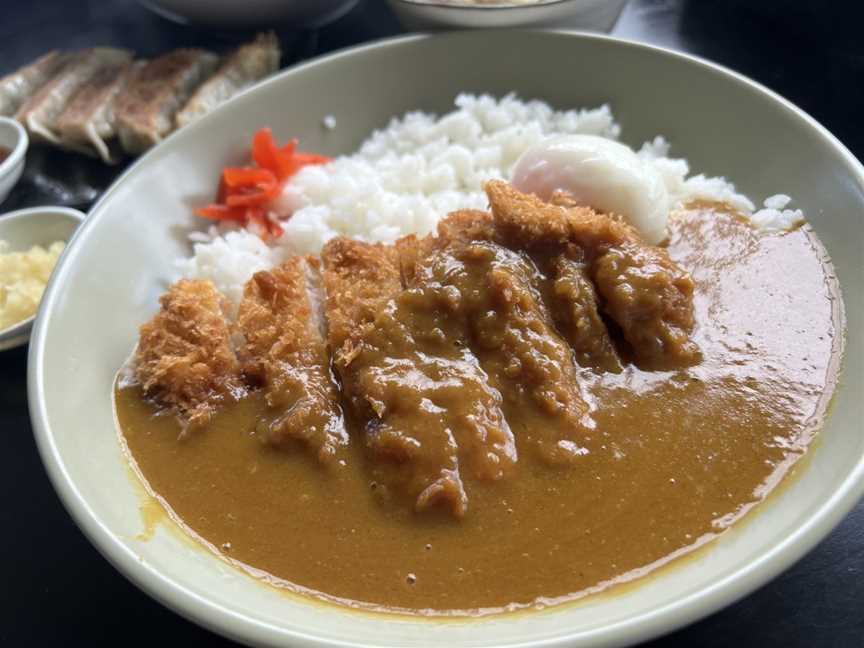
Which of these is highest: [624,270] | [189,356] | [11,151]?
Answer: [624,270]

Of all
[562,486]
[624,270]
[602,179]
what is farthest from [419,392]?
[602,179]

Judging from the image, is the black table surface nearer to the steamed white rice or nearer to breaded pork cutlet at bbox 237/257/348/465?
breaded pork cutlet at bbox 237/257/348/465

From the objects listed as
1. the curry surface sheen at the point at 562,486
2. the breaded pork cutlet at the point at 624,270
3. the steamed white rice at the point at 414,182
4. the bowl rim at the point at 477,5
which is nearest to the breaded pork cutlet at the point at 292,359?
the curry surface sheen at the point at 562,486

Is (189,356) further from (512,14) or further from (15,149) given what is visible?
(512,14)

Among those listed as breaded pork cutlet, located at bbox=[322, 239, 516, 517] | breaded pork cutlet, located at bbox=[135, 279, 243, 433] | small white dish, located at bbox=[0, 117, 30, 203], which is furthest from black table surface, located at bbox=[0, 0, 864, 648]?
breaded pork cutlet, located at bbox=[322, 239, 516, 517]

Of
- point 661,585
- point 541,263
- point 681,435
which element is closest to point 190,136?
point 541,263

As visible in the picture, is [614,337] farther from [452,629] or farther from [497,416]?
[452,629]

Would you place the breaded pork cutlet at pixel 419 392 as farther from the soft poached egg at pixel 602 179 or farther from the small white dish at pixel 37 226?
the small white dish at pixel 37 226
